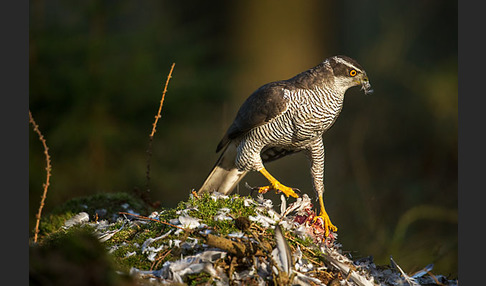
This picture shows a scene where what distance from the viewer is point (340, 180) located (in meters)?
8.39

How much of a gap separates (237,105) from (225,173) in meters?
6.03

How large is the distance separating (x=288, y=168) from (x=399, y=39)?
352cm

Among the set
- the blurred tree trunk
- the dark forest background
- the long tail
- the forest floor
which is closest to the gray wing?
the long tail

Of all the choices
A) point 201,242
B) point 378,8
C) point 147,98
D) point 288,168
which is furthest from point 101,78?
point 378,8

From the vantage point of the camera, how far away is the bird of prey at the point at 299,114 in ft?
13.4

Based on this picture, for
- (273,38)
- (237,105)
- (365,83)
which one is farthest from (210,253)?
(237,105)

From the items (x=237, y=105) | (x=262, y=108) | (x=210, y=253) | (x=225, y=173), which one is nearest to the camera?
(x=210, y=253)

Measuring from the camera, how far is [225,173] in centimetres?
473

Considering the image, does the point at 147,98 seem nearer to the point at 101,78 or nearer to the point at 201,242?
the point at 101,78

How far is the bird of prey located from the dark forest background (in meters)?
1.88

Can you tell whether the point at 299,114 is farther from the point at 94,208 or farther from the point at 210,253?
the point at 94,208

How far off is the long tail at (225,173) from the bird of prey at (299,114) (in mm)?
208

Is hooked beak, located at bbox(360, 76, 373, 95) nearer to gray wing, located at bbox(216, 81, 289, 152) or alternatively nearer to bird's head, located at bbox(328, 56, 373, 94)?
bird's head, located at bbox(328, 56, 373, 94)

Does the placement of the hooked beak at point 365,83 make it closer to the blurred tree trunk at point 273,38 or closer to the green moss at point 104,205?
the green moss at point 104,205
